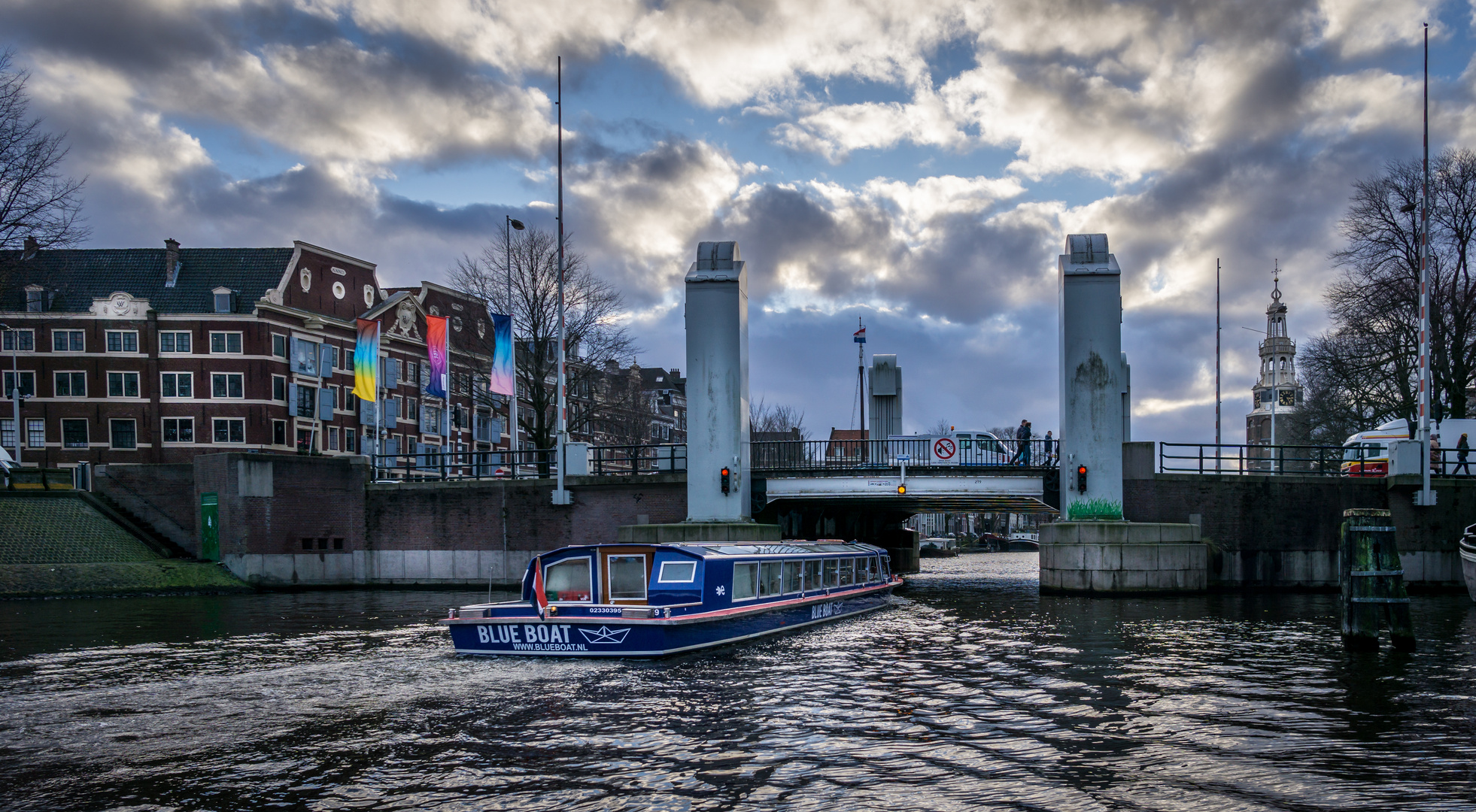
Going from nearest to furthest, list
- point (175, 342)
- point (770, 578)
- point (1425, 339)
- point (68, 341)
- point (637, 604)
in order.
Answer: point (637, 604), point (770, 578), point (1425, 339), point (68, 341), point (175, 342)

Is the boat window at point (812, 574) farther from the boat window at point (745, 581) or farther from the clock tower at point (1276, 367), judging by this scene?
the clock tower at point (1276, 367)

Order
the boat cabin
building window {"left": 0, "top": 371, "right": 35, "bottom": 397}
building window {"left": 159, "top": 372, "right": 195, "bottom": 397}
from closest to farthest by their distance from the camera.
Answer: the boat cabin
building window {"left": 0, "top": 371, "right": 35, "bottom": 397}
building window {"left": 159, "top": 372, "right": 195, "bottom": 397}

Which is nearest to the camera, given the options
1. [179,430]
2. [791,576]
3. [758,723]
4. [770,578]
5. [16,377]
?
[758,723]

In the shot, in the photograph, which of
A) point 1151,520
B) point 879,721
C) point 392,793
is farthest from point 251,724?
point 1151,520

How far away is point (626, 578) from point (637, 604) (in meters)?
0.79

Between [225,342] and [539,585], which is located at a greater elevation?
[225,342]

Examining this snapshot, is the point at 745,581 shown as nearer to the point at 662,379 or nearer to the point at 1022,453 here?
the point at 1022,453

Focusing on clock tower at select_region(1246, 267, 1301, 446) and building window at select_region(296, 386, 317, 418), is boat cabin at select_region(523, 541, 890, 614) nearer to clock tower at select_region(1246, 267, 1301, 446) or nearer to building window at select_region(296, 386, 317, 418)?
building window at select_region(296, 386, 317, 418)

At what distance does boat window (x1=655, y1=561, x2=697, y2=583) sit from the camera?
23219 mm

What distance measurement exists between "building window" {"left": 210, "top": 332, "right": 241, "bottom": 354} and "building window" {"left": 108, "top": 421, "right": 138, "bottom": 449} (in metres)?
6.56

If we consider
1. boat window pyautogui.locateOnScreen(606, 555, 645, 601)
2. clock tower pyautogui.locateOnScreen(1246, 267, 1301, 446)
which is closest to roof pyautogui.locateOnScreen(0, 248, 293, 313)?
boat window pyautogui.locateOnScreen(606, 555, 645, 601)

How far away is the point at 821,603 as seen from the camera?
2944cm

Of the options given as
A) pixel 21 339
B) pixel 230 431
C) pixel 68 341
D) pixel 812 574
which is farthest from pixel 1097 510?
pixel 21 339

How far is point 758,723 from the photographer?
15484 millimetres
